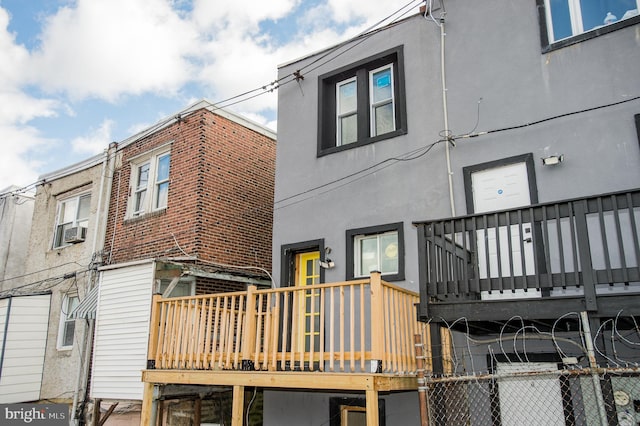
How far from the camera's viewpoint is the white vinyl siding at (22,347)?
A: 492 inches

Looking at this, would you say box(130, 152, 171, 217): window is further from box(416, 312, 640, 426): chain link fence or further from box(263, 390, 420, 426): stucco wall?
box(416, 312, 640, 426): chain link fence

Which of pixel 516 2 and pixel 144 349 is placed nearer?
pixel 516 2

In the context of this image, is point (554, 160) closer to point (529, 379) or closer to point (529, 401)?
point (529, 379)

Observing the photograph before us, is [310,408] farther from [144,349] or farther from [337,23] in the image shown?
[337,23]

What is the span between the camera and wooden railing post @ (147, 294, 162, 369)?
8.74 meters

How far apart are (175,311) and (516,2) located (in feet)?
23.9

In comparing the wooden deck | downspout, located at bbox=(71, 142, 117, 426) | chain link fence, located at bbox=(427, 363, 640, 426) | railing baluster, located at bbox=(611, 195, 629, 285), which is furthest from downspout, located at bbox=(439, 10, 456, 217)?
downspout, located at bbox=(71, 142, 117, 426)

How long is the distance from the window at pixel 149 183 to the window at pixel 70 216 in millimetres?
1955

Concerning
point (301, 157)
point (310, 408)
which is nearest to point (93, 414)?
point (310, 408)

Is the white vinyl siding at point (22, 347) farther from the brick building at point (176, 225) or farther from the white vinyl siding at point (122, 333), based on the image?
the white vinyl siding at point (122, 333)

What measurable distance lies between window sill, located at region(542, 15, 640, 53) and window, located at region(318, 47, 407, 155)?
2.44 m

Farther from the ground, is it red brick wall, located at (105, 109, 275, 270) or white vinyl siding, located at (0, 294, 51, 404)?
red brick wall, located at (105, 109, 275, 270)

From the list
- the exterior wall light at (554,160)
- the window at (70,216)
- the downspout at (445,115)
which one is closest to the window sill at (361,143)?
the downspout at (445,115)

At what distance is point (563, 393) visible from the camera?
Result: 21.7 ft
